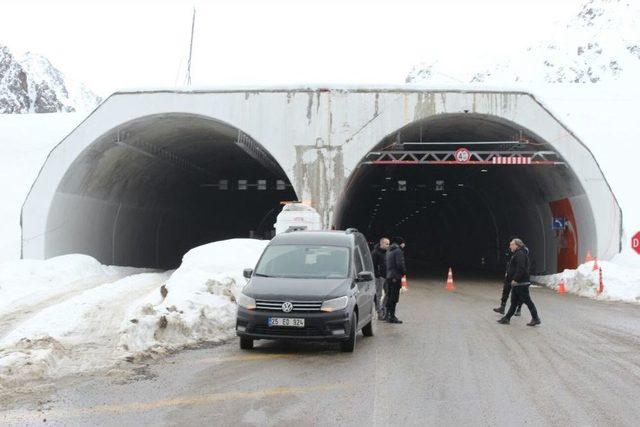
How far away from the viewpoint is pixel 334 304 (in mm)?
10625

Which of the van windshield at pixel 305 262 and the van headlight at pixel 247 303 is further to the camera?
the van windshield at pixel 305 262

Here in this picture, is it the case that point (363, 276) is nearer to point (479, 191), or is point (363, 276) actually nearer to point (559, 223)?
point (559, 223)

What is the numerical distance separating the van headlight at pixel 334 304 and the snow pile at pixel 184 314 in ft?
7.91

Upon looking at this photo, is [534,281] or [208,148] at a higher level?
[208,148]

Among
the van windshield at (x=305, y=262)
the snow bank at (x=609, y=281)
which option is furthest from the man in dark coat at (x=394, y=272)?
the snow bank at (x=609, y=281)

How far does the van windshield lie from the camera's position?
11.7m

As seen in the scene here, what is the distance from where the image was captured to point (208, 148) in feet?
107

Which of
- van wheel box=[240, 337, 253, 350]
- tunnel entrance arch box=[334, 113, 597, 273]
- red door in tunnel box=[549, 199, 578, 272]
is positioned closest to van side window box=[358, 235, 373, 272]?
van wheel box=[240, 337, 253, 350]

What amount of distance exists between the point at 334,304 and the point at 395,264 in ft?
13.7

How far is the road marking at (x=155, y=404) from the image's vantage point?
7.00m

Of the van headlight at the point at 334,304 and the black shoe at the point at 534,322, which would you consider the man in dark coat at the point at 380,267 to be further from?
the van headlight at the point at 334,304

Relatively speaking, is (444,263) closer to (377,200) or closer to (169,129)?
(377,200)

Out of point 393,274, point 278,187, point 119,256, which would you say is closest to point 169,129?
point 119,256

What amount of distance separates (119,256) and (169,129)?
22.7 ft
